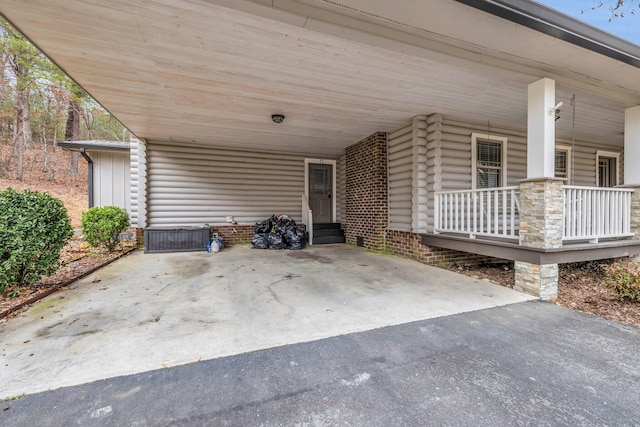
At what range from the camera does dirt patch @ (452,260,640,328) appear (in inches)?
118

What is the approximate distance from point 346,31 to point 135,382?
333 cm

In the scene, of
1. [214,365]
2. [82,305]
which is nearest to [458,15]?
[214,365]

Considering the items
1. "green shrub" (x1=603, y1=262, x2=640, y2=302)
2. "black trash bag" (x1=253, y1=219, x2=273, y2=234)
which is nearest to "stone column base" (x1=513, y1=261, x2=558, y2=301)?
"green shrub" (x1=603, y1=262, x2=640, y2=302)

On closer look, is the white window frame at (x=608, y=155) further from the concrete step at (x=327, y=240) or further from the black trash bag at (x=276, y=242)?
the black trash bag at (x=276, y=242)

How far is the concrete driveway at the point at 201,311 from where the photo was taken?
1.99 meters

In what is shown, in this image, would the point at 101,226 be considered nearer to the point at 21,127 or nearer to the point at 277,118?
the point at 277,118

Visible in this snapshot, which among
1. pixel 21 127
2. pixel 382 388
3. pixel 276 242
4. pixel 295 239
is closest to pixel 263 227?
pixel 276 242

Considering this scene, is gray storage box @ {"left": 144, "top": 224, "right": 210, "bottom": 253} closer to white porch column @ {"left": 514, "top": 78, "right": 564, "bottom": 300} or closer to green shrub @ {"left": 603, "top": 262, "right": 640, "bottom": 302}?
white porch column @ {"left": 514, "top": 78, "right": 564, "bottom": 300}

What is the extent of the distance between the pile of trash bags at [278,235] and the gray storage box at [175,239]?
1.28 m

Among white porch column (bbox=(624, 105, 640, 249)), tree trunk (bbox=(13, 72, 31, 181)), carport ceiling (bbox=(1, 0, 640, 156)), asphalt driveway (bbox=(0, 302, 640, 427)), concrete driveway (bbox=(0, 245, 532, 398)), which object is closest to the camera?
asphalt driveway (bbox=(0, 302, 640, 427))

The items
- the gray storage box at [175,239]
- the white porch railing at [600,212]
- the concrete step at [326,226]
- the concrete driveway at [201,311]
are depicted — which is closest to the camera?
the concrete driveway at [201,311]

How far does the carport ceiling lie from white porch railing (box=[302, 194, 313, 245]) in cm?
298

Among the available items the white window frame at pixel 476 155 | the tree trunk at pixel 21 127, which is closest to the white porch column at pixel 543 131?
the white window frame at pixel 476 155

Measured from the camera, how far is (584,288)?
395 cm
